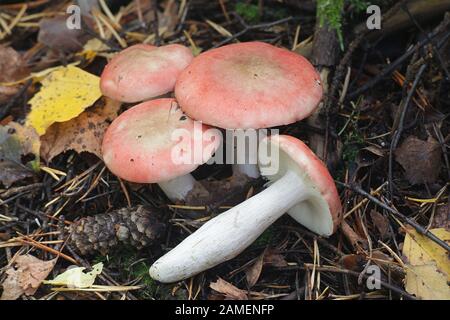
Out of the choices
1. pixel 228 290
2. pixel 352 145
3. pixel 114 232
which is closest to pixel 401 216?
pixel 352 145

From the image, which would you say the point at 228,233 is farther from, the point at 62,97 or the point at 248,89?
the point at 62,97

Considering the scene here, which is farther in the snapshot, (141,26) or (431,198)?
(141,26)

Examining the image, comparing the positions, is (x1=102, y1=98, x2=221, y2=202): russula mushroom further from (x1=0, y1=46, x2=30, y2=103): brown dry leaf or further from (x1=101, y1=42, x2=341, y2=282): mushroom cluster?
(x1=0, y1=46, x2=30, y2=103): brown dry leaf

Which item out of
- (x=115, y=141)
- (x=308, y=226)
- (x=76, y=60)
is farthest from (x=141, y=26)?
(x=308, y=226)

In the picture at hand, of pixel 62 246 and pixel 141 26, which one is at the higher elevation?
pixel 141 26
